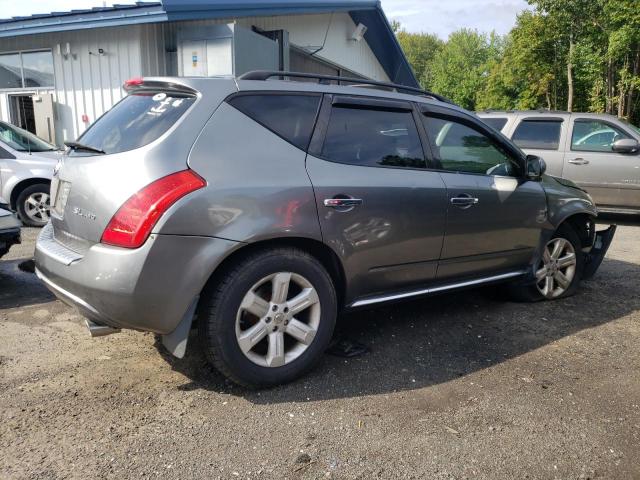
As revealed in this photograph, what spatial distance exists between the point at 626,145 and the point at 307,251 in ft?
24.5

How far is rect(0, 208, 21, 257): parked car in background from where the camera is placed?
4.97 m

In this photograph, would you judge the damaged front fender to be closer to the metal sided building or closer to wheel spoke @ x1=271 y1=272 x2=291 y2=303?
wheel spoke @ x1=271 y1=272 x2=291 y2=303

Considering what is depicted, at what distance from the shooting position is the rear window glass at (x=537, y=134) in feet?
30.0

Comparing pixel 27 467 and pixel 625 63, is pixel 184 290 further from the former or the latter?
pixel 625 63

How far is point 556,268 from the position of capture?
489 cm

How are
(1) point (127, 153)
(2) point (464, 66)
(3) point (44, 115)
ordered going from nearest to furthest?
(1) point (127, 153)
(3) point (44, 115)
(2) point (464, 66)

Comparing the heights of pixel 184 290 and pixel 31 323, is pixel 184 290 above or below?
above

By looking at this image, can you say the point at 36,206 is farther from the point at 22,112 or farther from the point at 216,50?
the point at 22,112

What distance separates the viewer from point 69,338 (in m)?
3.89

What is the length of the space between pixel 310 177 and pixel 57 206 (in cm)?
158

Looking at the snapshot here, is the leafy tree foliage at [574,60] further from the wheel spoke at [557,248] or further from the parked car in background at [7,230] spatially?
the parked car in background at [7,230]

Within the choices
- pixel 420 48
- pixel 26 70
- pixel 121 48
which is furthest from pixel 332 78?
pixel 420 48

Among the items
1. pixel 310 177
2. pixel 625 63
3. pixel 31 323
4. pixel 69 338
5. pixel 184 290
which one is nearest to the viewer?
pixel 184 290

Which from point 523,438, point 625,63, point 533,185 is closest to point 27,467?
point 523,438
